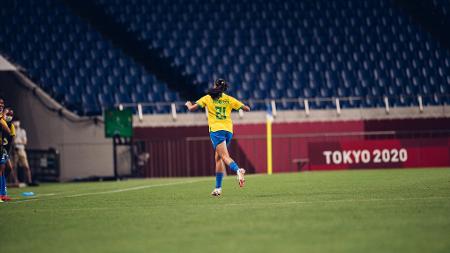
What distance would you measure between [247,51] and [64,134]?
8034 millimetres

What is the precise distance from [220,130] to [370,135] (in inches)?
582

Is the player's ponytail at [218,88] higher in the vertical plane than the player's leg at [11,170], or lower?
higher

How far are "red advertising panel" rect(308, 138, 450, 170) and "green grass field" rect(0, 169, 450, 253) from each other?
1193 centimetres

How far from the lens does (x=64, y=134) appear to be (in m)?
28.1

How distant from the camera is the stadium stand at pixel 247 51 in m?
29.9

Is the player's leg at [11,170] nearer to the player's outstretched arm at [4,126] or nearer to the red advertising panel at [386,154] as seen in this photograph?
the player's outstretched arm at [4,126]

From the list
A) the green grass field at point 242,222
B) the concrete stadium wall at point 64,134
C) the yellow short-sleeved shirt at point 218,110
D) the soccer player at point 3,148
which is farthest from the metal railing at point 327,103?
the green grass field at point 242,222

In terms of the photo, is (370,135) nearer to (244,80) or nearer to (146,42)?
(244,80)

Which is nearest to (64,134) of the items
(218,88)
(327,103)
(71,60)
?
(71,60)

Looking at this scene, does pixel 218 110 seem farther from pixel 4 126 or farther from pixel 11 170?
pixel 11 170

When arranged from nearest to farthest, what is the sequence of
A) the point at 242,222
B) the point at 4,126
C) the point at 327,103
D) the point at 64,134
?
1. the point at 242,222
2. the point at 4,126
3. the point at 64,134
4. the point at 327,103

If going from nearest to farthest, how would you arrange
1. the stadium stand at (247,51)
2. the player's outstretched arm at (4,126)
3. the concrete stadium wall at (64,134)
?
the player's outstretched arm at (4,126) < the concrete stadium wall at (64,134) < the stadium stand at (247,51)

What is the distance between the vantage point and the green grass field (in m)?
7.54

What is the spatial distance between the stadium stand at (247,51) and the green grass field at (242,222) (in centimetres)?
1539
